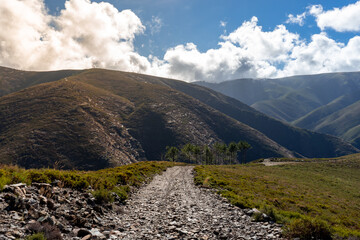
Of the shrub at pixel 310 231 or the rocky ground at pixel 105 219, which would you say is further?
the shrub at pixel 310 231

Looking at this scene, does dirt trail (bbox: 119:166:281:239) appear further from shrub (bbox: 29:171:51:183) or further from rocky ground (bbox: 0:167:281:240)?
shrub (bbox: 29:171:51:183)

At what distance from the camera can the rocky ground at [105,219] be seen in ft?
28.7

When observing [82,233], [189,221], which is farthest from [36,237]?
[189,221]

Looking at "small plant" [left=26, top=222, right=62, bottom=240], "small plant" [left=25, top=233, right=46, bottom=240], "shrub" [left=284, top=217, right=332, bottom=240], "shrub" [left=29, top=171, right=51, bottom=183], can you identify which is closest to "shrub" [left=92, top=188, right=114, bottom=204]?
"shrub" [left=29, top=171, right=51, bottom=183]

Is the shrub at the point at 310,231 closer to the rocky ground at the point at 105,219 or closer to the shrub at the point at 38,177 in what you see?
the rocky ground at the point at 105,219

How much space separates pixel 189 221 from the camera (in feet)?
41.6

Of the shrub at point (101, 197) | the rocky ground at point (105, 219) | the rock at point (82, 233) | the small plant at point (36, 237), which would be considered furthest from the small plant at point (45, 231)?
the shrub at point (101, 197)

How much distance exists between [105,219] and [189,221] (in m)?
5.21

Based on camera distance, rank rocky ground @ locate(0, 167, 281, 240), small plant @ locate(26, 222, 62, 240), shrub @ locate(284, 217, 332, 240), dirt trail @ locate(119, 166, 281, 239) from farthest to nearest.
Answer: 1. dirt trail @ locate(119, 166, 281, 239)
2. shrub @ locate(284, 217, 332, 240)
3. rocky ground @ locate(0, 167, 281, 240)
4. small plant @ locate(26, 222, 62, 240)

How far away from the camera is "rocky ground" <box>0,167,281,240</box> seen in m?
8.74

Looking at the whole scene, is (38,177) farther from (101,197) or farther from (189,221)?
(189,221)

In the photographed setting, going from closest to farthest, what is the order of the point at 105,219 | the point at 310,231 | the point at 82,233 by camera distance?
1. the point at 310,231
2. the point at 82,233
3. the point at 105,219

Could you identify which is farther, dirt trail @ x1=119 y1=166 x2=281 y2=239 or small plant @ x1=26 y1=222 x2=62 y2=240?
dirt trail @ x1=119 y1=166 x2=281 y2=239

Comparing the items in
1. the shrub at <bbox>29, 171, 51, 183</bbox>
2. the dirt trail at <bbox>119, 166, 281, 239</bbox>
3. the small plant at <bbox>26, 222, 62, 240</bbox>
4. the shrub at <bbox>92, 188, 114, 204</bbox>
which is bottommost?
the dirt trail at <bbox>119, 166, 281, 239</bbox>
